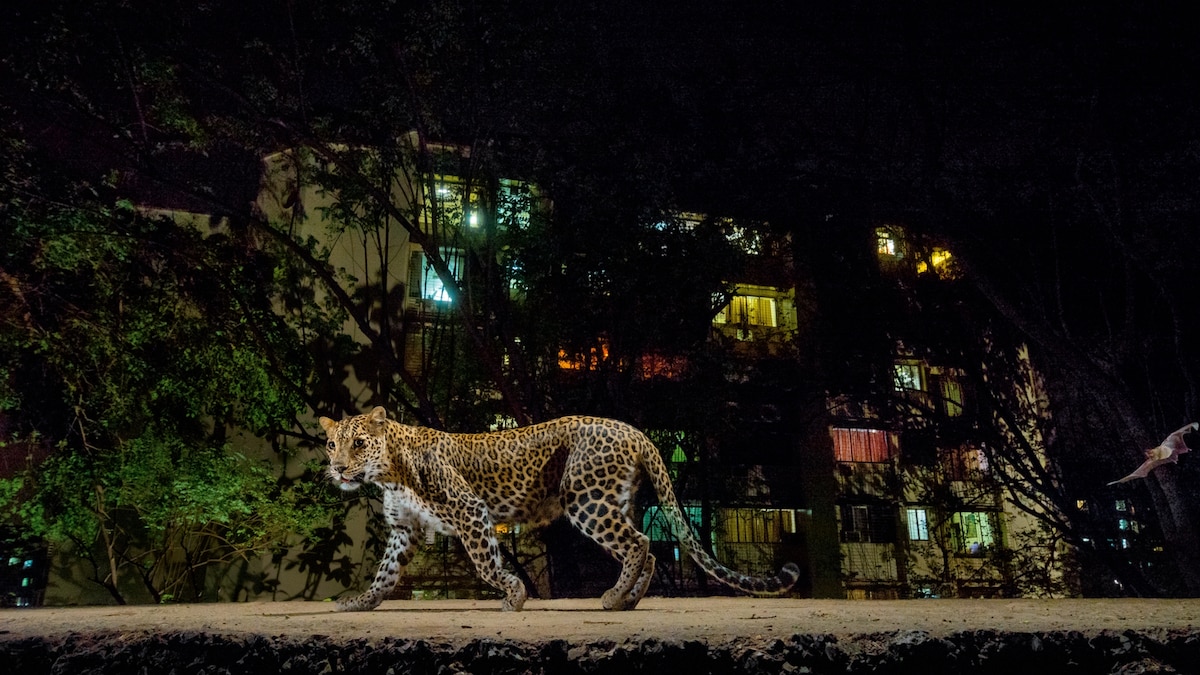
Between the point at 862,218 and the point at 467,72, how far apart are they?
6.31 meters

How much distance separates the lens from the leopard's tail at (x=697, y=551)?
4.86 m

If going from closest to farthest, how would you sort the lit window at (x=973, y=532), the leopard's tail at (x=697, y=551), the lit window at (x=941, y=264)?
1. the leopard's tail at (x=697, y=551)
2. the lit window at (x=941, y=264)
3. the lit window at (x=973, y=532)

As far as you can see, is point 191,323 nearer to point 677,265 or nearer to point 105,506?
point 105,506

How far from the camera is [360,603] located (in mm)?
5207

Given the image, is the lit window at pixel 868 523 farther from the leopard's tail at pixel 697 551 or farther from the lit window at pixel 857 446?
the leopard's tail at pixel 697 551

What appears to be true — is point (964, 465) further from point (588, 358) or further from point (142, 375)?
point (142, 375)

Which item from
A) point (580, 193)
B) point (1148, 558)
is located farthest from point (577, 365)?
point (1148, 558)

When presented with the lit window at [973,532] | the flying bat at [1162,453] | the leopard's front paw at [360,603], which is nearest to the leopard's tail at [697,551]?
the leopard's front paw at [360,603]

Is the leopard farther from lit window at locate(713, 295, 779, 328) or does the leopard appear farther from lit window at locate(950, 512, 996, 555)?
lit window at locate(950, 512, 996, 555)

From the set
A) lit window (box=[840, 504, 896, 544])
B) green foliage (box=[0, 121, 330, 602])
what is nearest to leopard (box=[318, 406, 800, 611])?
green foliage (box=[0, 121, 330, 602])

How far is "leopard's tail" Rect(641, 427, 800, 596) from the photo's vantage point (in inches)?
191

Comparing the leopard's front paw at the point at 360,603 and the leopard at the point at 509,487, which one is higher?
the leopard at the point at 509,487

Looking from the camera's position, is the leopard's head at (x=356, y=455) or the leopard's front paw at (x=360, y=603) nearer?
the leopard's front paw at (x=360, y=603)

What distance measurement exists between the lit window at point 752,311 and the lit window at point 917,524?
23.0ft
